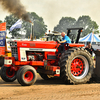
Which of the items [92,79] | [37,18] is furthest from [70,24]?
[92,79]

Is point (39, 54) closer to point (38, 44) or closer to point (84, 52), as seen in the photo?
point (38, 44)

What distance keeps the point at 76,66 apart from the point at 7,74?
7.99 feet

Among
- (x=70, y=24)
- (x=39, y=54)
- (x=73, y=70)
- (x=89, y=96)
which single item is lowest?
(x=89, y=96)

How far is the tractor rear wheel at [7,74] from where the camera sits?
7.04 m

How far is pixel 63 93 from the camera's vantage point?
492 cm

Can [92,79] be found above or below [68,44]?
below

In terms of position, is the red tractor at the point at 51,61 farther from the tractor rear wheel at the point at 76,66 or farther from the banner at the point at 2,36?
the banner at the point at 2,36

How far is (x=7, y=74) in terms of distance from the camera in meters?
7.13

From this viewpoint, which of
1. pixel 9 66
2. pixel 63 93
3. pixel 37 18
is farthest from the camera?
pixel 37 18

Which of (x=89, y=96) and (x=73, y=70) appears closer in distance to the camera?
(x=89, y=96)

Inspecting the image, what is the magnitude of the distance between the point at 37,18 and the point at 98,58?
5081 cm

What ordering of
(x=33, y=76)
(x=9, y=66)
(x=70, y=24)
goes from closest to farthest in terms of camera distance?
(x=33, y=76) < (x=9, y=66) < (x=70, y=24)

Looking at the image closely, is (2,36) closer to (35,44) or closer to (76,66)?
(35,44)

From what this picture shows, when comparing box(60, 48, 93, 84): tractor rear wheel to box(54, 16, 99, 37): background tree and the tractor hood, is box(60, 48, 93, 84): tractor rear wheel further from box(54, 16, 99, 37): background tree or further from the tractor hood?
box(54, 16, 99, 37): background tree
